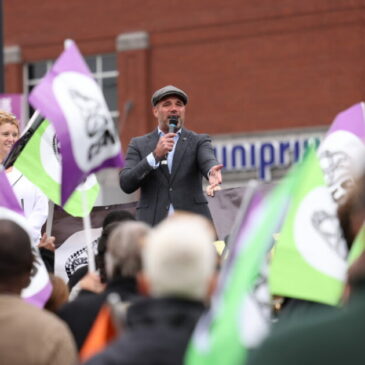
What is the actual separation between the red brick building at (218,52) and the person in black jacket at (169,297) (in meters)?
23.4

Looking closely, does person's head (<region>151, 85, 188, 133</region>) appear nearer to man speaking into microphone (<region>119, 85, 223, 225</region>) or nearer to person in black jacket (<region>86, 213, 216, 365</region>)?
man speaking into microphone (<region>119, 85, 223, 225</region>)

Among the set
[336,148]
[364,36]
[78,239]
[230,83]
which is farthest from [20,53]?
[336,148]

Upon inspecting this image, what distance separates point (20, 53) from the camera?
30.0 metres

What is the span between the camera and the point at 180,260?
351cm

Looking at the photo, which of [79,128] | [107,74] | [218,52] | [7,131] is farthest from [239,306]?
[107,74]

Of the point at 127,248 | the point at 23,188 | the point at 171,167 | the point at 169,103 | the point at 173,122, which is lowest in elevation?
the point at 23,188

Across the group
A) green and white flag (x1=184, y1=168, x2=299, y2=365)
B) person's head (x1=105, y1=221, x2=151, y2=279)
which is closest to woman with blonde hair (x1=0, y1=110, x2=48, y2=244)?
person's head (x1=105, y1=221, x2=151, y2=279)

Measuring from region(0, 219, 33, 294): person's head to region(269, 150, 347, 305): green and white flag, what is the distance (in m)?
1.06

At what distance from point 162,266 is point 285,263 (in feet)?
5.20

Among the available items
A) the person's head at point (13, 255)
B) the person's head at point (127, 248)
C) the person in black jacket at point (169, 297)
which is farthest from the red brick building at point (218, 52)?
the person in black jacket at point (169, 297)

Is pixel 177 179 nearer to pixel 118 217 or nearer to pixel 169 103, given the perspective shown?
pixel 169 103

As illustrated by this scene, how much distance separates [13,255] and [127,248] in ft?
1.77

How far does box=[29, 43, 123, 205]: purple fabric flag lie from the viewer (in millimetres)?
5707

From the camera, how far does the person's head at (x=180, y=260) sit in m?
3.50
